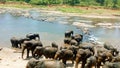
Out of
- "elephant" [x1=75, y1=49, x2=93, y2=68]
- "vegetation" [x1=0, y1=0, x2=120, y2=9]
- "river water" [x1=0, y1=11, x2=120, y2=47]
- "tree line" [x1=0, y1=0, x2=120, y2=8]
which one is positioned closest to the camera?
"elephant" [x1=75, y1=49, x2=93, y2=68]

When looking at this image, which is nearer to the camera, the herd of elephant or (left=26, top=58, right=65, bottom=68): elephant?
(left=26, top=58, right=65, bottom=68): elephant

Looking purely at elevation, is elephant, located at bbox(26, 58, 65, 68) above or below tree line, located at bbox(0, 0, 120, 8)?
above

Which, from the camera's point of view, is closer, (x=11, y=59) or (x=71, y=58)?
(x=71, y=58)

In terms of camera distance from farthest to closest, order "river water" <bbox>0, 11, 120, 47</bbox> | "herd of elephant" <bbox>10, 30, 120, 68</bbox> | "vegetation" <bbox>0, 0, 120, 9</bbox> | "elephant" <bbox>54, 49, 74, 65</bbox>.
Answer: "vegetation" <bbox>0, 0, 120, 9</bbox>, "river water" <bbox>0, 11, 120, 47</bbox>, "elephant" <bbox>54, 49, 74, 65</bbox>, "herd of elephant" <bbox>10, 30, 120, 68</bbox>

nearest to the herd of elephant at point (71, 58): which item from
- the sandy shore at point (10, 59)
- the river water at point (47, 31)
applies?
the sandy shore at point (10, 59)

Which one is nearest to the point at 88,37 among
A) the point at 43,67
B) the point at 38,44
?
the point at 38,44

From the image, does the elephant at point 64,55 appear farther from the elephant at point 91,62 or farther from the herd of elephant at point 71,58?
the elephant at point 91,62

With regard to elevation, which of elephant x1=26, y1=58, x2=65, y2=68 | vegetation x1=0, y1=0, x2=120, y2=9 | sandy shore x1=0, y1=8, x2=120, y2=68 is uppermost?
elephant x1=26, y1=58, x2=65, y2=68

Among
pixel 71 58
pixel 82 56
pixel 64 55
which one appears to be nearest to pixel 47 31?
pixel 71 58

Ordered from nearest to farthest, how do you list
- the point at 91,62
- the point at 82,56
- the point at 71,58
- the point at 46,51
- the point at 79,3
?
Result: the point at 91,62, the point at 82,56, the point at 71,58, the point at 46,51, the point at 79,3

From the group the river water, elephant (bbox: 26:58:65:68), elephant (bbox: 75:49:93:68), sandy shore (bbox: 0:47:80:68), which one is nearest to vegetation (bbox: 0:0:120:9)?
the river water

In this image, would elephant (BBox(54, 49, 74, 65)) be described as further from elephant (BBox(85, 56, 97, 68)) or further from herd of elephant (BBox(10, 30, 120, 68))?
elephant (BBox(85, 56, 97, 68))

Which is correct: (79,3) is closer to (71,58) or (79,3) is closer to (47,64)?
(71,58)

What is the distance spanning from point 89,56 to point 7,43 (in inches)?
359
